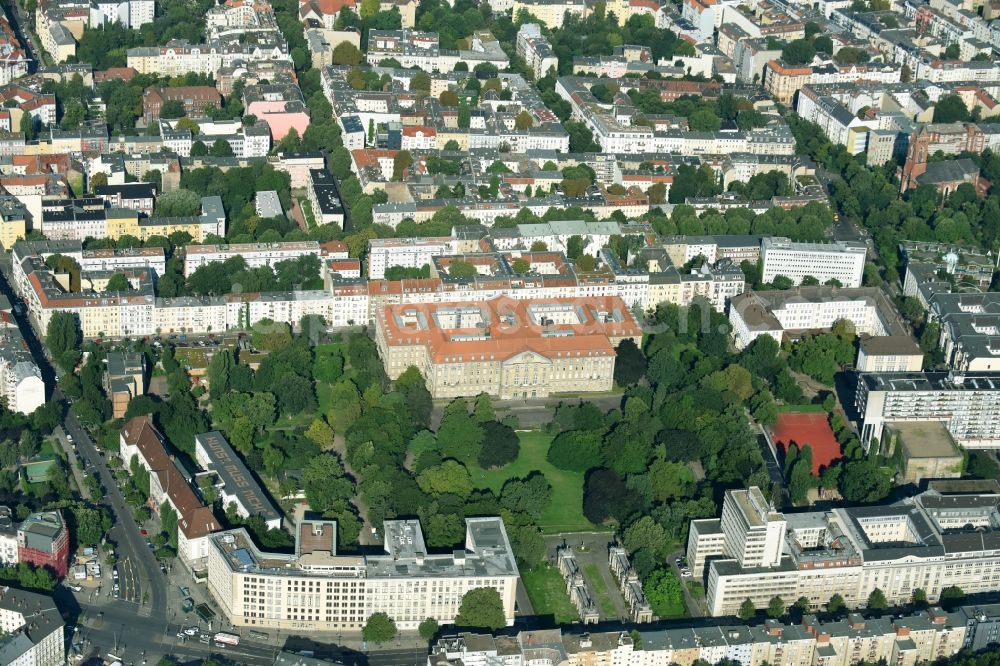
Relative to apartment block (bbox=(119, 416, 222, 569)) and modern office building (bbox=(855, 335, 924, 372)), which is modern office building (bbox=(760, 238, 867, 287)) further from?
apartment block (bbox=(119, 416, 222, 569))

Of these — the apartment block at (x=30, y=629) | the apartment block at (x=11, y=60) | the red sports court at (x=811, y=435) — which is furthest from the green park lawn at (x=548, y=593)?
the apartment block at (x=11, y=60)

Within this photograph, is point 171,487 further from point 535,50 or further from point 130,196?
point 535,50

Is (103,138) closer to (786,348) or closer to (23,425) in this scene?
(23,425)

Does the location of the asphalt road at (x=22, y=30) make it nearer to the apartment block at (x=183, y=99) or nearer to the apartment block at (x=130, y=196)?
the apartment block at (x=183, y=99)

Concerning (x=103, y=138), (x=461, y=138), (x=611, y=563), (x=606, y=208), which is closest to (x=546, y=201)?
(x=606, y=208)

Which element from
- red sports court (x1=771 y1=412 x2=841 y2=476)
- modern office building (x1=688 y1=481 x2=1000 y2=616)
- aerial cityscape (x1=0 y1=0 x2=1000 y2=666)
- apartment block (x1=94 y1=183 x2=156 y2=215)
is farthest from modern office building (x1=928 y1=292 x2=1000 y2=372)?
apartment block (x1=94 y1=183 x2=156 y2=215)

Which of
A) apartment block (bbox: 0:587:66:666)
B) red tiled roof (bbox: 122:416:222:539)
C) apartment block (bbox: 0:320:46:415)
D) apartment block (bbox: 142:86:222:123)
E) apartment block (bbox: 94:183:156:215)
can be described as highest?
apartment block (bbox: 142:86:222:123)

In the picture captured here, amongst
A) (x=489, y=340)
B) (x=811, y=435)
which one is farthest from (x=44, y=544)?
(x=811, y=435)
